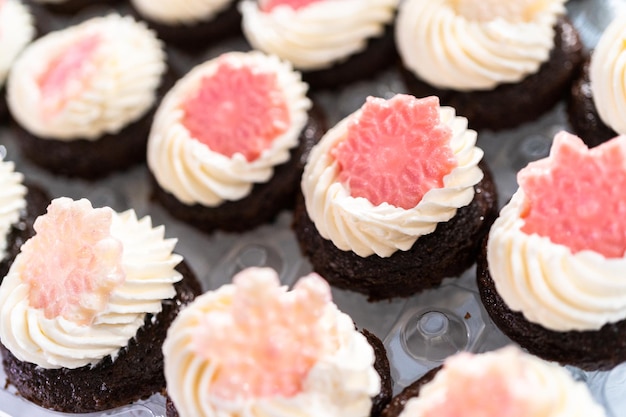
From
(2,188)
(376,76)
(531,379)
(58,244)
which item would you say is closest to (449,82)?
(376,76)

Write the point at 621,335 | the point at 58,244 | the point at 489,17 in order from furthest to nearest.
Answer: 1. the point at 489,17
2. the point at 58,244
3. the point at 621,335

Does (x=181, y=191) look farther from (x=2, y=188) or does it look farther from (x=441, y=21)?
(x=441, y=21)

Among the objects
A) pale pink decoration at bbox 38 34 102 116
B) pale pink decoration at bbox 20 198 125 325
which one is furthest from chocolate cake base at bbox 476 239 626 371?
pale pink decoration at bbox 38 34 102 116

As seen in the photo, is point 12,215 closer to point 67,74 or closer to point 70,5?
point 67,74

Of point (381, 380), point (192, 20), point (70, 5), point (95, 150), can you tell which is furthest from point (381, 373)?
point (70, 5)

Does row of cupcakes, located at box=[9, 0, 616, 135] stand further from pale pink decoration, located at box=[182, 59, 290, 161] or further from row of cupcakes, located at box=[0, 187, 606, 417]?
→ row of cupcakes, located at box=[0, 187, 606, 417]

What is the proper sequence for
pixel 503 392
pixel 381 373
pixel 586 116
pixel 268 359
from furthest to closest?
pixel 586 116 < pixel 381 373 < pixel 268 359 < pixel 503 392

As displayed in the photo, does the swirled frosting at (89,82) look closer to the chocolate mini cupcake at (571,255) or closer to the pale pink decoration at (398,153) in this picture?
the pale pink decoration at (398,153)
